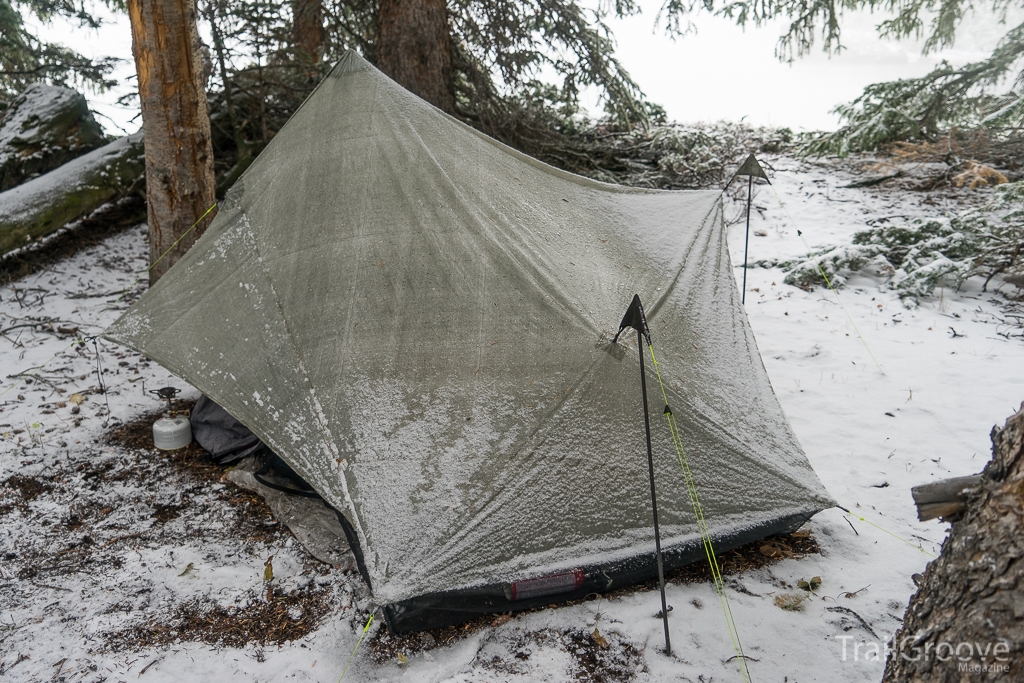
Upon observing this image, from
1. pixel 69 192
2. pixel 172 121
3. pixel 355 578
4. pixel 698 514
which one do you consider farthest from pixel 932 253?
pixel 69 192

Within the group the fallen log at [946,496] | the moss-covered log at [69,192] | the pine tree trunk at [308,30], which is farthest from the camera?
the pine tree trunk at [308,30]

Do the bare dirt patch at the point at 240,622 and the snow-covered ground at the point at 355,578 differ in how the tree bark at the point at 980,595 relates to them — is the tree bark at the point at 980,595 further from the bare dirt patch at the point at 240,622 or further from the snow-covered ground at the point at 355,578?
the bare dirt patch at the point at 240,622

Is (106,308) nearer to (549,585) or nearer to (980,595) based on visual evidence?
(549,585)

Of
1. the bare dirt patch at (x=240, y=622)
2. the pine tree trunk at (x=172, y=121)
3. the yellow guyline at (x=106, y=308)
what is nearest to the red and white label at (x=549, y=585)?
the bare dirt patch at (x=240, y=622)

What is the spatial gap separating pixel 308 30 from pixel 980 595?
7021 millimetres

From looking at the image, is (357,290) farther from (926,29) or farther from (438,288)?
(926,29)

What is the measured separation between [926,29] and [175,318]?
8.94 m

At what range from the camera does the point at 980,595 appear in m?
1.50

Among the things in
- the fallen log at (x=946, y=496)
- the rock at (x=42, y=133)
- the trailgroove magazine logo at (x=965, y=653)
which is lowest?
the trailgroove magazine logo at (x=965, y=653)

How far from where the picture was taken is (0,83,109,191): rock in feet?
19.3

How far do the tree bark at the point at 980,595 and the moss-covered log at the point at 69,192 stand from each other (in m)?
6.31

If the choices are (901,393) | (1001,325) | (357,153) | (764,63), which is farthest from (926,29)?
(764,63)

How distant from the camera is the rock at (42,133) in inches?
231

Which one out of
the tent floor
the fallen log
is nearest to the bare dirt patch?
the tent floor
